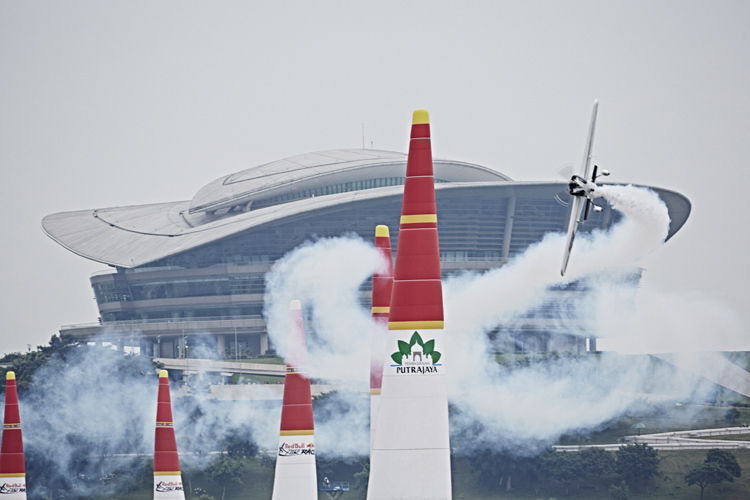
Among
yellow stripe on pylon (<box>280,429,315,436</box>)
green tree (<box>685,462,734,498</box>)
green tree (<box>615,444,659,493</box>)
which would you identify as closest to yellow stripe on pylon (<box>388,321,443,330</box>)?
yellow stripe on pylon (<box>280,429,315,436</box>)

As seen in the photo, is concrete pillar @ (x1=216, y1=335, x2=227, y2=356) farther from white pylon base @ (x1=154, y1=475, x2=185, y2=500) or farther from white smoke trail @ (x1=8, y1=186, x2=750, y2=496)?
white pylon base @ (x1=154, y1=475, x2=185, y2=500)

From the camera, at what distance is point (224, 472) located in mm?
93438

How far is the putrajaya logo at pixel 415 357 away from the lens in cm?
2492

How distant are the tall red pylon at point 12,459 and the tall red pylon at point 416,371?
19.9m

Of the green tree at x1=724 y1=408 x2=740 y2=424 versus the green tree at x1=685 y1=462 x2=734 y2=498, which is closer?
the green tree at x1=685 y1=462 x2=734 y2=498

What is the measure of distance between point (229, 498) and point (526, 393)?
26.2 metres

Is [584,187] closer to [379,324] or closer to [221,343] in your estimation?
[379,324]

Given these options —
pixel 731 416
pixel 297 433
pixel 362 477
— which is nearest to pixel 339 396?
pixel 362 477

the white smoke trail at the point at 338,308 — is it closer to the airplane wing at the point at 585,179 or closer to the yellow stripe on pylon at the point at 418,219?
the airplane wing at the point at 585,179

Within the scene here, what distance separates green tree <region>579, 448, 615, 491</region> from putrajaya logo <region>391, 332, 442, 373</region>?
69.6m

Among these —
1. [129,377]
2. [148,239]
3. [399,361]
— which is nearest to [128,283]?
[148,239]

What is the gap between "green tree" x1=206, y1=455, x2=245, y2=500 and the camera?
93.2 metres

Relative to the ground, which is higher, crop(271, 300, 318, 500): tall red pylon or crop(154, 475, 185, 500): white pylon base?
crop(271, 300, 318, 500): tall red pylon

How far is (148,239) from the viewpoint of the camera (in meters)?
194
